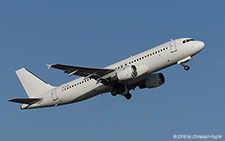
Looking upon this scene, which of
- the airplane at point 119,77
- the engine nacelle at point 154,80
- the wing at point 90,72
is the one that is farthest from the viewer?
the engine nacelle at point 154,80

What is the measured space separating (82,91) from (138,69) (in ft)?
26.7

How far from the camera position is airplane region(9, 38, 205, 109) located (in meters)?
48.9

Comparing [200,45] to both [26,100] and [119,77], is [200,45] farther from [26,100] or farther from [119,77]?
[26,100]

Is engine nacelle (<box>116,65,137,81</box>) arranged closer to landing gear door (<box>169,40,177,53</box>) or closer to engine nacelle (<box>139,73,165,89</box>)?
landing gear door (<box>169,40,177,53</box>)

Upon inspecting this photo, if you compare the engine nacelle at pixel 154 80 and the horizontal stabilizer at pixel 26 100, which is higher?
the engine nacelle at pixel 154 80

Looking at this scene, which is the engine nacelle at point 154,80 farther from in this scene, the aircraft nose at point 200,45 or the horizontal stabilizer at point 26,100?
the horizontal stabilizer at point 26,100

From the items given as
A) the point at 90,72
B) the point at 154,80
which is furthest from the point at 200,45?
the point at 90,72

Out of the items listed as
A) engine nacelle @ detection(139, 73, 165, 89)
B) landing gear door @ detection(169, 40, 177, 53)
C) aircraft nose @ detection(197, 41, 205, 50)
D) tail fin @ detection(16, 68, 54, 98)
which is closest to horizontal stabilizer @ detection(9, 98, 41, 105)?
tail fin @ detection(16, 68, 54, 98)

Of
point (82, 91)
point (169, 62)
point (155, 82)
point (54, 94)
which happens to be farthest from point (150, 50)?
point (54, 94)

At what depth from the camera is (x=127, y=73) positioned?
48.5m

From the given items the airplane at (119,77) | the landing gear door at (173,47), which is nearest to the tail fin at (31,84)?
the airplane at (119,77)

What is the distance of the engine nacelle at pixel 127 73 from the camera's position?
48.4m

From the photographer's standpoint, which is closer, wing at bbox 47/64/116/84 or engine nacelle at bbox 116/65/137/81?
wing at bbox 47/64/116/84

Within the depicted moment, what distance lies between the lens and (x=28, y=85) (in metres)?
58.0
